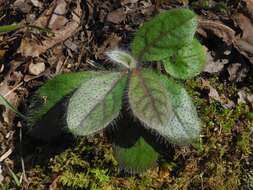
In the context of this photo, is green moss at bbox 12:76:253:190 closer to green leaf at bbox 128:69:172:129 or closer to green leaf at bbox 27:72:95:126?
green leaf at bbox 27:72:95:126

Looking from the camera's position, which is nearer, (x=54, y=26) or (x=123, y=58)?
(x=123, y=58)

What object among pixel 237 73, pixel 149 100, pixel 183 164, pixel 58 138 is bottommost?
pixel 183 164

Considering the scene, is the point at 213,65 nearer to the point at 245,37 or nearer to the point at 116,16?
the point at 245,37

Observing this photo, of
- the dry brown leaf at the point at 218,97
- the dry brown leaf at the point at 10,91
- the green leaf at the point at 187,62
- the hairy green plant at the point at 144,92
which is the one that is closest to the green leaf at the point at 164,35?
the hairy green plant at the point at 144,92

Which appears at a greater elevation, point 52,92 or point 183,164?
point 52,92

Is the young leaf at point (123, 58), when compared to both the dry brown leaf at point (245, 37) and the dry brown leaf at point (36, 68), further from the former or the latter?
the dry brown leaf at point (245, 37)

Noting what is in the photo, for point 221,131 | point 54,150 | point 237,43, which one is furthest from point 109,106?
point 237,43

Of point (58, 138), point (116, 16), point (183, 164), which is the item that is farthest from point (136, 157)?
point (116, 16)
